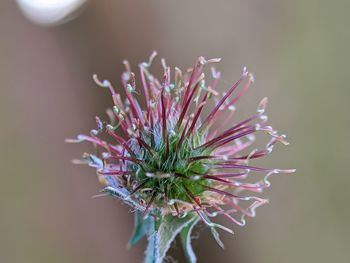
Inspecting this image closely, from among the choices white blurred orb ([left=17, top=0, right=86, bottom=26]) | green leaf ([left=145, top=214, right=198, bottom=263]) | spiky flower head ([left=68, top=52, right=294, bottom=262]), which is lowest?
green leaf ([left=145, top=214, right=198, bottom=263])

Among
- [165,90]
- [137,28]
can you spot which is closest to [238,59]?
[137,28]

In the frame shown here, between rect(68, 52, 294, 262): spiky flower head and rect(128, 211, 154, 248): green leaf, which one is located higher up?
rect(68, 52, 294, 262): spiky flower head

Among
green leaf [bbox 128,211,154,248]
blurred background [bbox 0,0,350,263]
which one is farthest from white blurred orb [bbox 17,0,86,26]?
green leaf [bbox 128,211,154,248]

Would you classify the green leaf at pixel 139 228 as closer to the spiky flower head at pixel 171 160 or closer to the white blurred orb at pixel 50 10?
the spiky flower head at pixel 171 160

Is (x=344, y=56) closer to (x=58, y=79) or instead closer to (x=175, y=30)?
(x=175, y=30)

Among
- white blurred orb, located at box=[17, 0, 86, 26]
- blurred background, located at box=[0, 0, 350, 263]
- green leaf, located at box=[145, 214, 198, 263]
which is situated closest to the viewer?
green leaf, located at box=[145, 214, 198, 263]

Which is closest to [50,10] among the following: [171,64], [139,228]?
[171,64]

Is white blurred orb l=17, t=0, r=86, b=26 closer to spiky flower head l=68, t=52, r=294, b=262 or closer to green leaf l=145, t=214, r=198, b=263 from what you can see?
spiky flower head l=68, t=52, r=294, b=262

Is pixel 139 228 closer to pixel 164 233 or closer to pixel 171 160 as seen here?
pixel 164 233
